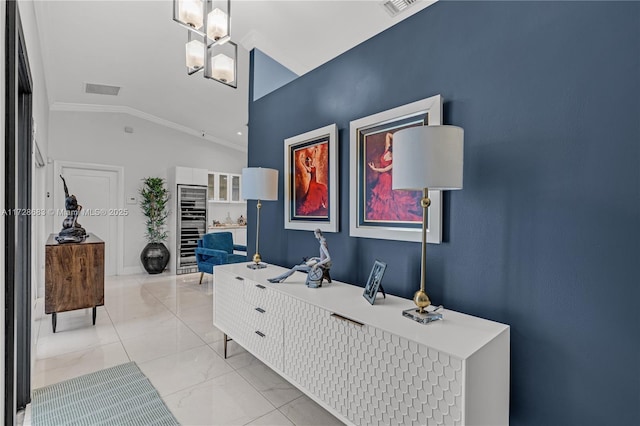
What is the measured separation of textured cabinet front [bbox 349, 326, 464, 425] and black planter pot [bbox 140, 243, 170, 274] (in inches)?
218

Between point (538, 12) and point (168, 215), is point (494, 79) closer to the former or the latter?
point (538, 12)

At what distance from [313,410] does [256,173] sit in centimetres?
183

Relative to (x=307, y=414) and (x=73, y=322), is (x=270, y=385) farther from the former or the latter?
(x=73, y=322)

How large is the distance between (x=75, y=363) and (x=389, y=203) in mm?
2885

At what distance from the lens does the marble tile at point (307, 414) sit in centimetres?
194

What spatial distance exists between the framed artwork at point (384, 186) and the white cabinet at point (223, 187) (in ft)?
17.0

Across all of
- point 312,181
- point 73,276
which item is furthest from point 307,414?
point 73,276

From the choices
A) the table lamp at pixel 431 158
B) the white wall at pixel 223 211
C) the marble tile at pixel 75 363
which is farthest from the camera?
the white wall at pixel 223 211

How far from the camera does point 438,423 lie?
1.27 meters

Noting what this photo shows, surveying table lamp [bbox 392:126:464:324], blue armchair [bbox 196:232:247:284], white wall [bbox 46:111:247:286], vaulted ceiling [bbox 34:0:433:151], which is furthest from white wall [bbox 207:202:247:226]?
table lamp [bbox 392:126:464:324]

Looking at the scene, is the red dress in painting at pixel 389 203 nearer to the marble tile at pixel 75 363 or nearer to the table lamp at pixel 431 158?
the table lamp at pixel 431 158

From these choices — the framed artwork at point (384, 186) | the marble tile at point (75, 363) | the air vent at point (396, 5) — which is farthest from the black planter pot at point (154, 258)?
the air vent at point (396, 5)

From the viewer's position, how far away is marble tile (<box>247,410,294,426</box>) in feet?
6.30

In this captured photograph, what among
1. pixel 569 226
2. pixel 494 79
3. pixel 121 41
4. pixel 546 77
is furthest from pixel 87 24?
pixel 569 226
